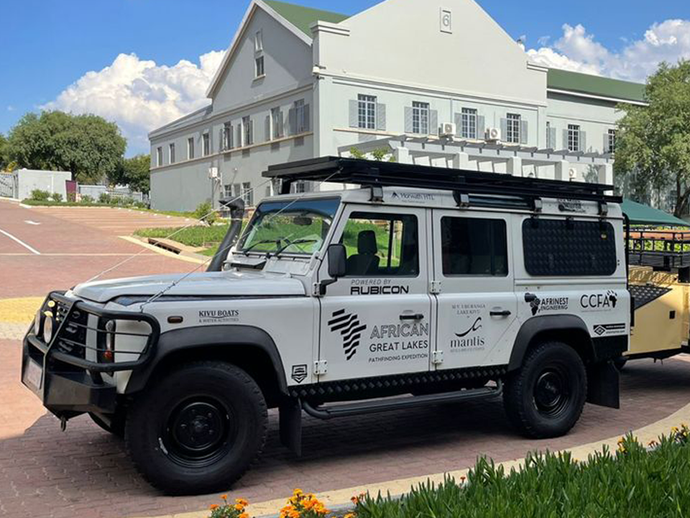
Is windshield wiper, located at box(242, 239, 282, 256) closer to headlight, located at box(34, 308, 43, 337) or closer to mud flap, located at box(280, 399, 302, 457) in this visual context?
mud flap, located at box(280, 399, 302, 457)

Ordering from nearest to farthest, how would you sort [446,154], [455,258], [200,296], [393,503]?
1. [393,503]
2. [200,296]
3. [455,258]
4. [446,154]

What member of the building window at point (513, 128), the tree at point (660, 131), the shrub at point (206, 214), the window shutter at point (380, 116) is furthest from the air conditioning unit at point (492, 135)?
the shrub at point (206, 214)

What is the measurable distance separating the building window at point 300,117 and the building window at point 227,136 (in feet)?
28.1

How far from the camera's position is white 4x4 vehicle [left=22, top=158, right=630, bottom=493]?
5.21 meters

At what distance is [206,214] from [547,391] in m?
3.58

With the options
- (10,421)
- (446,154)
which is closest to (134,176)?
(446,154)

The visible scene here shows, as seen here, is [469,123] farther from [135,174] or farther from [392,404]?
[135,174]

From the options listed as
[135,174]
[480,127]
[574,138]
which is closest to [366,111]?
[480,127]

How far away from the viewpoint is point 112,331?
16.5 ft

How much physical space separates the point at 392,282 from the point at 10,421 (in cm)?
418

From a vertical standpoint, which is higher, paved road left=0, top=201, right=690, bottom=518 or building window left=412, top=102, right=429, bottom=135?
building window left=412, top=102, right=429, bottom=135

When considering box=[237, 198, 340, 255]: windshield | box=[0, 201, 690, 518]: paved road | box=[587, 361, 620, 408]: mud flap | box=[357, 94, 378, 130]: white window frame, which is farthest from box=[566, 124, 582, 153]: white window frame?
box=[237, 198, 340, 255]: windshield

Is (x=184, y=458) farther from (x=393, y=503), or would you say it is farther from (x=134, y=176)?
(x=134, y=176)

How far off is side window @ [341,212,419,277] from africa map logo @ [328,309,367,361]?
0.35 metres
